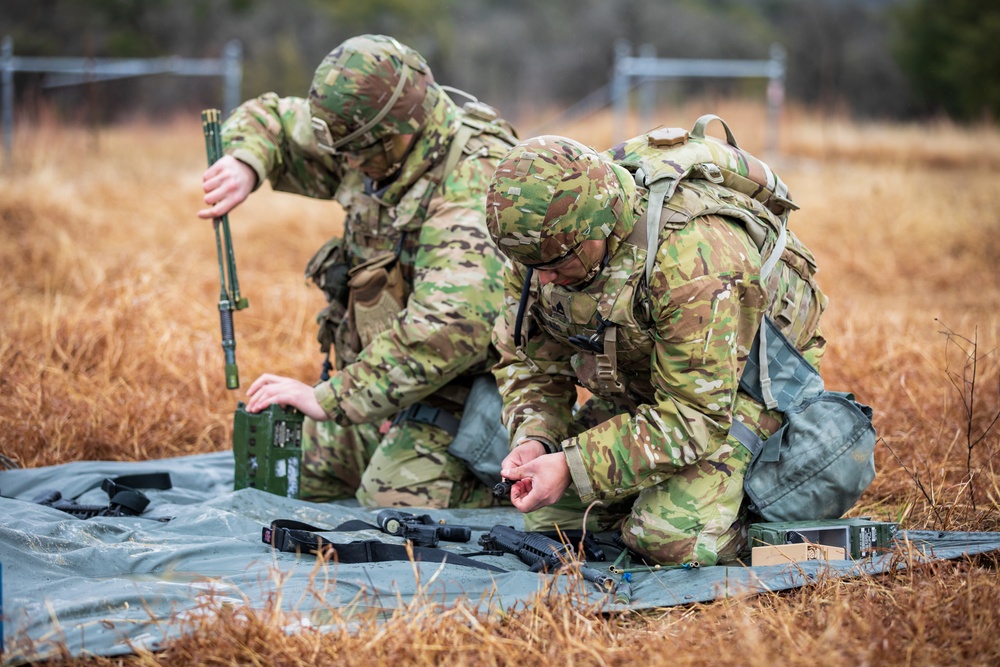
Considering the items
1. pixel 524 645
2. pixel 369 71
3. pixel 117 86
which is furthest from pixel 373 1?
pixel 524 645

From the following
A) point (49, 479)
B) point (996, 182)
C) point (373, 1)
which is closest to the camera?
point (49, 479)

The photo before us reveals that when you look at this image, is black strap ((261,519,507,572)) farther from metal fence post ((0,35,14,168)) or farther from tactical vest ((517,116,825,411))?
metal fence post ((0,35,14,168))

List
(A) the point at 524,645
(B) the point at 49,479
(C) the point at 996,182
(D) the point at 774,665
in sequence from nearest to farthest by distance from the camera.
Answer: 1. (D) the point at 774,665
2. (A) the point at 524,645
3. (B) the point at 49,479
4. (C) the point at 996,182

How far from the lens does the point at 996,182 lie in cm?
1236

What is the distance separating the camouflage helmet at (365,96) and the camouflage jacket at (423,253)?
0.45ft

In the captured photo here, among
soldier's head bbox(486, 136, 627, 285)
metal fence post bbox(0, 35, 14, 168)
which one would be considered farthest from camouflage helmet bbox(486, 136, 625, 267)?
metal fence post bbox(0, 35, 14, 168)

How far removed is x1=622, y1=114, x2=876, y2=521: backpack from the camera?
320 cm

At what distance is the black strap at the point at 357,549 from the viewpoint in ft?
10.3

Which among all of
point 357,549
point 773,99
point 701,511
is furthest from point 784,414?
point 773,99

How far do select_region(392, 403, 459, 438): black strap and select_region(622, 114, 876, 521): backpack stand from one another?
1.29 meters

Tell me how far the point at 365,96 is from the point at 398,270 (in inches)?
27.6

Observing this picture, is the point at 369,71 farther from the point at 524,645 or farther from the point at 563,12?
the point at 563,12

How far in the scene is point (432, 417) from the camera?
4152 mm

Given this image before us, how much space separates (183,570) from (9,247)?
526 centimetres
